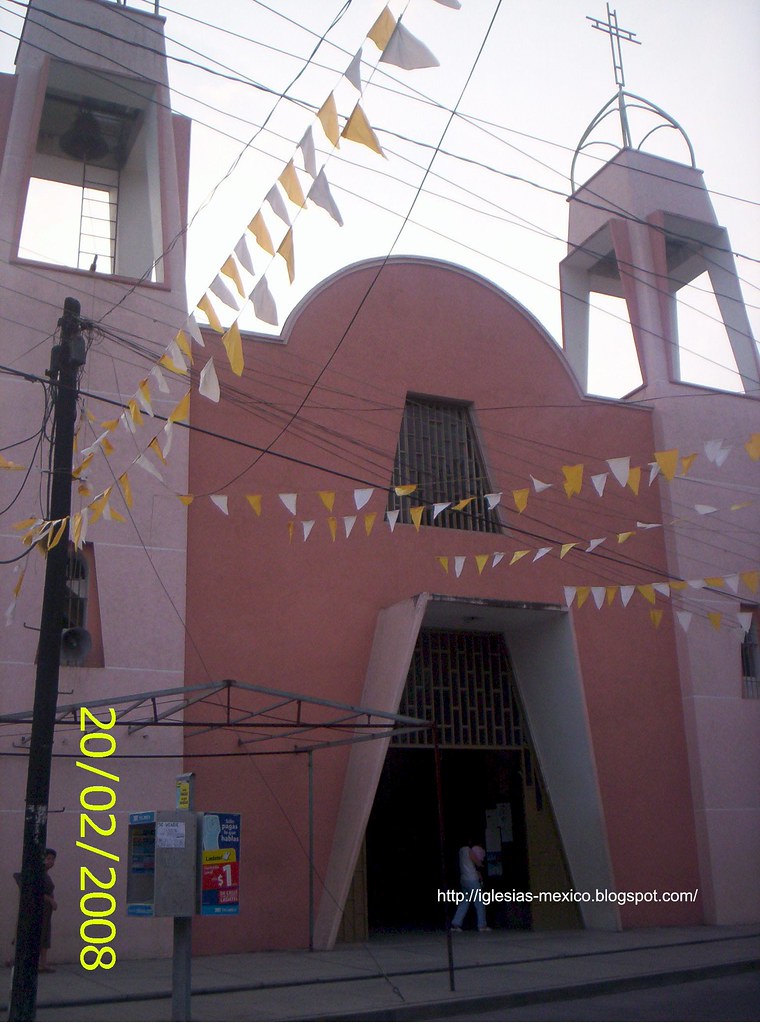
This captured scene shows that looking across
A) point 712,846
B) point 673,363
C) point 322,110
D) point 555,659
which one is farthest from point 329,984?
point 673,363

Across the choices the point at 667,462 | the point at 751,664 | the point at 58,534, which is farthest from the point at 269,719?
the point at 751,664

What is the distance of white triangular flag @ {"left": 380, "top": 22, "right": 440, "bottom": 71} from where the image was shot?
527cm

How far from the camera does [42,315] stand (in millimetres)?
13812

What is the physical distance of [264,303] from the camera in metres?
6.25

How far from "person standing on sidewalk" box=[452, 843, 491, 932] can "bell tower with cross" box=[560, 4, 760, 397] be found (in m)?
8.30

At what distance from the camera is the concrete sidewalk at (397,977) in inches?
376

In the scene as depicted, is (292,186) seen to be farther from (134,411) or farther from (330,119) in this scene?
(134,411)

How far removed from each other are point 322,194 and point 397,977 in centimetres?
905

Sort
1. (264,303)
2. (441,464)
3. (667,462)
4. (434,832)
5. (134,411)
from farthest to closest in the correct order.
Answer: (434,832)
(441,464)
(667,462)
(134,411)
(264,303)

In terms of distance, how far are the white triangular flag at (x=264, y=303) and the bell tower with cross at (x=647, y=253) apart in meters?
12.9

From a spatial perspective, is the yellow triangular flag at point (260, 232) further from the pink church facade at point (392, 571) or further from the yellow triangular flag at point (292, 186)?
the pink church facade at point (392, 571)

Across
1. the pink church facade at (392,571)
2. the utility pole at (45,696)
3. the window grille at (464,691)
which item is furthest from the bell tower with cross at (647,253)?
the utility pole at (45,696)

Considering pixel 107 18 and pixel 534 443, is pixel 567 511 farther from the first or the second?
pixel 107 18

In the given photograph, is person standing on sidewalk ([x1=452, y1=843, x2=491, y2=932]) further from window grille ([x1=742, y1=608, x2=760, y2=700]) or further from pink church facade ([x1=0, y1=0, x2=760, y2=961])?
window grille ([x1=742, y1=608, x2=760, y2=700])
